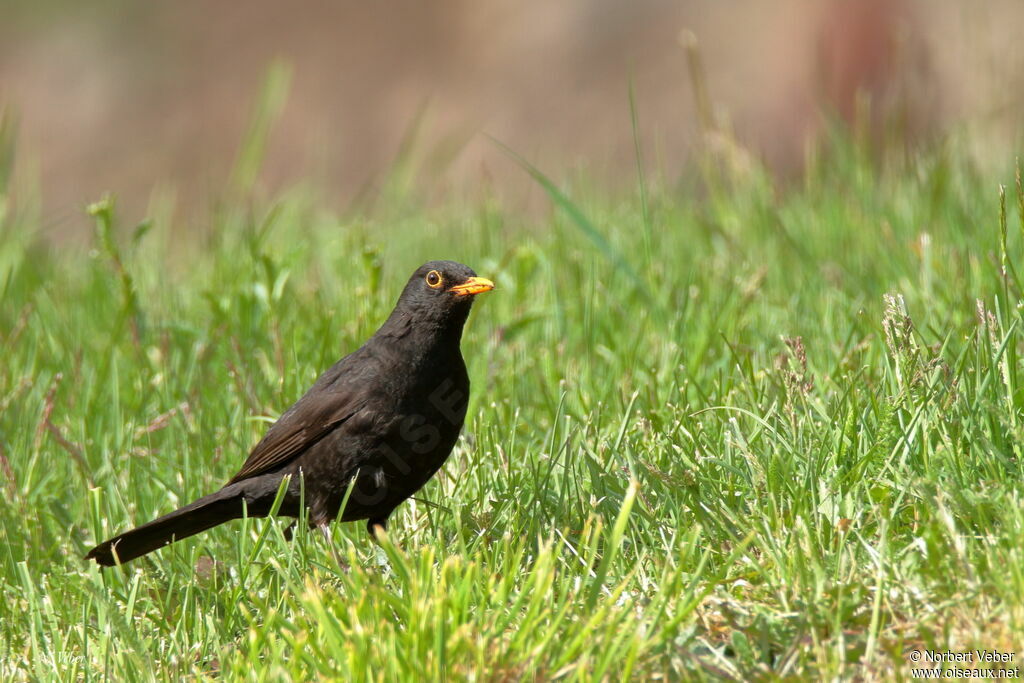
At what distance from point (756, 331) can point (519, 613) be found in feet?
7.99

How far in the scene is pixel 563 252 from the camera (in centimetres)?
606

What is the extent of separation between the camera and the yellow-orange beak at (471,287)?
3953 millimetres

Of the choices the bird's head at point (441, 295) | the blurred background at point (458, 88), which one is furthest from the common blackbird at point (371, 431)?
the blurred background at point (458, 88)

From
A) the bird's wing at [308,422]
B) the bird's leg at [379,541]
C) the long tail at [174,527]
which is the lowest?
the bird's leg at [379,541]

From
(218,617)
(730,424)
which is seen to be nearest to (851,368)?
(730,424)

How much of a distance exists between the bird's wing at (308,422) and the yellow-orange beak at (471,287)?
1.44 feet

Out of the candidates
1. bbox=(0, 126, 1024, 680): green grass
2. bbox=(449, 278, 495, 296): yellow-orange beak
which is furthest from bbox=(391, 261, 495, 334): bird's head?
bbox=(0, 126, 1024, 680): green grass

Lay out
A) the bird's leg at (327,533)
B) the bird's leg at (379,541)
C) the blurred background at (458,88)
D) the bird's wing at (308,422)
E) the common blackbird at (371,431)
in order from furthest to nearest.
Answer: the blurred background at (458,88) → the bird's wing at (308,422) → the common blackbird at (371,431) → the bird's leg at (327,533) → the bird's leg at (379,541)

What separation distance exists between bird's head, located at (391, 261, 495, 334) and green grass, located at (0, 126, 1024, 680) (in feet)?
1.41

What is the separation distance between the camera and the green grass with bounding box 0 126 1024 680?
2.54 m

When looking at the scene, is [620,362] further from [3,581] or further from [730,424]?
[3,581]

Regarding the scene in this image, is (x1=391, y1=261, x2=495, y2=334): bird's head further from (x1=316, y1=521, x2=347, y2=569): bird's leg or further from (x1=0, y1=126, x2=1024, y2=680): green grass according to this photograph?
(x1=316, y1=521, x2=347, y2=569): bird's leg

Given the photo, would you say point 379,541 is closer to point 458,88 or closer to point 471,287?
point 471,287

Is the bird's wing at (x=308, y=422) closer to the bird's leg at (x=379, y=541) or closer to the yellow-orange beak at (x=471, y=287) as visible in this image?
the bird's leg at (x=379, y=541)
